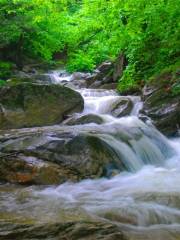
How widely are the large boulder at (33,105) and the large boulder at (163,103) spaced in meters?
2.07

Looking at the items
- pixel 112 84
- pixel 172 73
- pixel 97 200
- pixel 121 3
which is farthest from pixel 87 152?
pixel 112 84

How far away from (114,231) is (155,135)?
511 cm

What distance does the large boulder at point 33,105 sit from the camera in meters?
9.83

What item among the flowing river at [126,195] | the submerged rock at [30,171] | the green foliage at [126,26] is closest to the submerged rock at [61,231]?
the flowing river at [126,195]

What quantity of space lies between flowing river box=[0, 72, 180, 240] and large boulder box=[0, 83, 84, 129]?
5.72ft

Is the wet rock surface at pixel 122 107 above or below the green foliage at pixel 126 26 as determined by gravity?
below

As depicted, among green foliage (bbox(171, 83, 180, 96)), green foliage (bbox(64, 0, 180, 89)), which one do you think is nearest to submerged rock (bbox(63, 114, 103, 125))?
green foliage (bbox(171, 83, 180, 96))

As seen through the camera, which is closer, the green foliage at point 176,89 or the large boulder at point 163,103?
the large boulder at point 163,103

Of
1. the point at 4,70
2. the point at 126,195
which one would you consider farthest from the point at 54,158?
the point at 4,70

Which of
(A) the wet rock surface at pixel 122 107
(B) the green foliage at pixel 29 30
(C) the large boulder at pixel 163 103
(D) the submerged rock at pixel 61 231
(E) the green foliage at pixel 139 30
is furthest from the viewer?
(B) the green foliage at pixel 29 30

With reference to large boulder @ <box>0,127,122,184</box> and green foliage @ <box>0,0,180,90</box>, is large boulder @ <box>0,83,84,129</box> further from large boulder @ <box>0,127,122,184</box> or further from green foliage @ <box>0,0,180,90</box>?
large boulder @ <box>0,127,122,184</box>

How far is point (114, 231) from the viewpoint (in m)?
3.98

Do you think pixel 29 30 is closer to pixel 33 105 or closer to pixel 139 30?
pixel 139 30

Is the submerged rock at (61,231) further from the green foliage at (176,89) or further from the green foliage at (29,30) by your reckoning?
the green foliage at (29,30)
